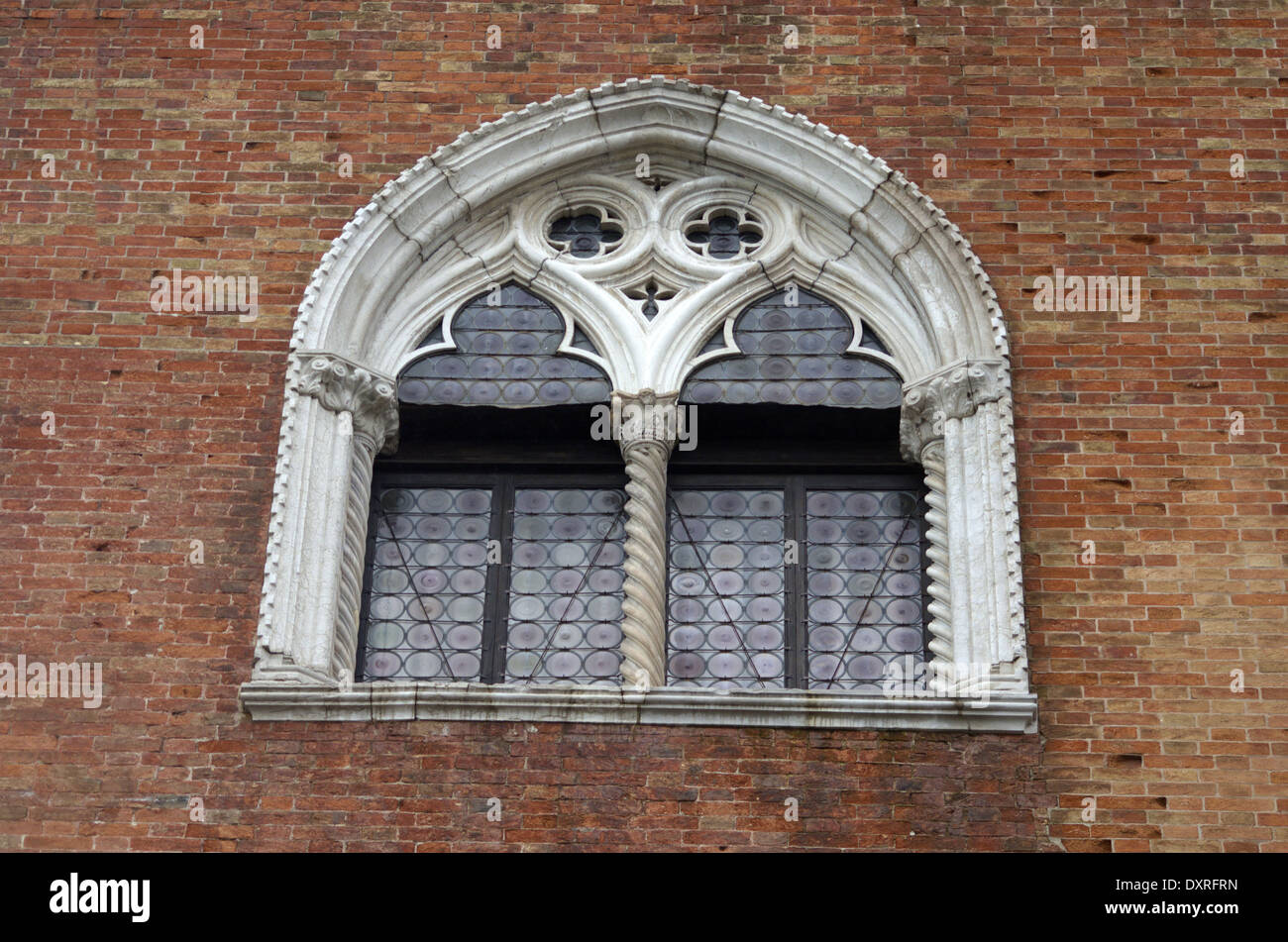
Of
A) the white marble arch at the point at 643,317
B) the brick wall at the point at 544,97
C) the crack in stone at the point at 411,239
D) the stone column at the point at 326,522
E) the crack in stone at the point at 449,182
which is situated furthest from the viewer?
the crack in stone at the point at 449,182

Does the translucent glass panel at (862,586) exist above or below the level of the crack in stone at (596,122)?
below

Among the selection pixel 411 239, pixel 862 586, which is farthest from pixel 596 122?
pixel 862 586

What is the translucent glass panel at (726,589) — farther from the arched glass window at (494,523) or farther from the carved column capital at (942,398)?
the carved column capital at (942,398)

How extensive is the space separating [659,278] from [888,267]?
1.13m

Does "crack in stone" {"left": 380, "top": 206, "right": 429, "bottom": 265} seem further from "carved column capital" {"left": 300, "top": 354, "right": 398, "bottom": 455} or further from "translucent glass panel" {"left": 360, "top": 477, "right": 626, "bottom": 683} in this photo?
"translucent glass panel" {"left": 360, "top": 477, "right": 626, "bottom": 683}

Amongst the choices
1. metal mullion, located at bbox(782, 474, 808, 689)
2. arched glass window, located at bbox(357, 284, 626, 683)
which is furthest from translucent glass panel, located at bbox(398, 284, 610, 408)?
metal mullion, located at bbox(782, 474, 808, 689)

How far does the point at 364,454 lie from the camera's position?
1229 centimetres

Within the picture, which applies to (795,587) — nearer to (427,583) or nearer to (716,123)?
(427,583)

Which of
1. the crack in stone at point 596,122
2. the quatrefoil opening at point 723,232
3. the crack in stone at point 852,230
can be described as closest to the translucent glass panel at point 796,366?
the crack in stone at point 852,230

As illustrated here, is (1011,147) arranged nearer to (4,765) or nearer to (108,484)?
(108,484)

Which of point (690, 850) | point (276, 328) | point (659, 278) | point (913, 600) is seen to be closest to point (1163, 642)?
point (913, 600)

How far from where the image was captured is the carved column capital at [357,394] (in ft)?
40.1

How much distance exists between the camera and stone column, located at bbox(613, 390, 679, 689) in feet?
37.9

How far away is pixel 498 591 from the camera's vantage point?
12.1 metres
